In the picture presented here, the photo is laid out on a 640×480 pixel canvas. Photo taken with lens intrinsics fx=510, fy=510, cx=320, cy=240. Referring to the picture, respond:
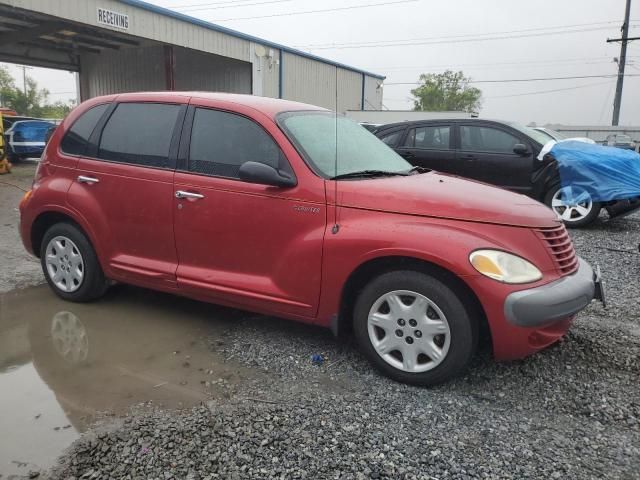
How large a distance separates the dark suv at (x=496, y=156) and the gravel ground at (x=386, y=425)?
14.2 feet

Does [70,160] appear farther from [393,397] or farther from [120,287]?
[393,397]

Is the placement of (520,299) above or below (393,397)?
above

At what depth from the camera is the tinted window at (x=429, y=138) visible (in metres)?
8.32

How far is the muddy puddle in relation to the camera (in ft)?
8.96

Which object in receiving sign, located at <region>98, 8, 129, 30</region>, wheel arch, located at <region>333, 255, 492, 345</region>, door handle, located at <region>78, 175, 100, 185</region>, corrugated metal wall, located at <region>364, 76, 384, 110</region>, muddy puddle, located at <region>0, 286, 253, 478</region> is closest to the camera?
muddy puddle, located at <region>0, 286, 253, 478</region>

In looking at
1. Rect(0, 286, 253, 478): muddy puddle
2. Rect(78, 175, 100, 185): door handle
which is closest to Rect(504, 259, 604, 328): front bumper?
Rect(0, 286, 253, 478): muddy puddle

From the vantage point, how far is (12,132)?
1734cm

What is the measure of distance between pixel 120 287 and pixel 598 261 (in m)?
5.17

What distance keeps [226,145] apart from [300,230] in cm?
91

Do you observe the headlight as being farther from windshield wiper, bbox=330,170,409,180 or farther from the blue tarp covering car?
the blue tarp covering car

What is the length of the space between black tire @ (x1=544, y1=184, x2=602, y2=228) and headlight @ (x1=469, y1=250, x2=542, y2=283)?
524cm

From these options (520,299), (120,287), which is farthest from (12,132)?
(520,299)

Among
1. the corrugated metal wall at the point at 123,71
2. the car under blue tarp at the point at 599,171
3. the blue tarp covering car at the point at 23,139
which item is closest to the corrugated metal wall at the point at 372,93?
the corrugated metal wall at the point at 123,71

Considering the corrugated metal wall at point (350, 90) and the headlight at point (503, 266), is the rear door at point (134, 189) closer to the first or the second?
the headlight at point (503, 266)
